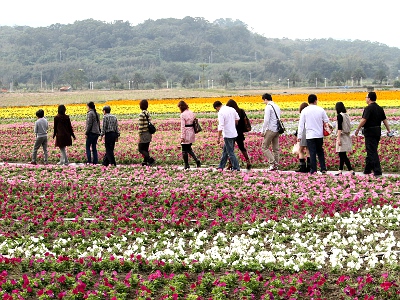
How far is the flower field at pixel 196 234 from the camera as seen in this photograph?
25.8ft

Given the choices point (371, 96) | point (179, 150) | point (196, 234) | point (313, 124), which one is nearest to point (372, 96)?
point (371, 96)

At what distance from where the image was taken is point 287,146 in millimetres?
23094

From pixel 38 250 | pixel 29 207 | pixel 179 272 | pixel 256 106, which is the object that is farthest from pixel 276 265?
pixel 256 106

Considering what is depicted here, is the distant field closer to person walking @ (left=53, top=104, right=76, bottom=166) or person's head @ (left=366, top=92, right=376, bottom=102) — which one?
person walking @ (left=53, top=104, right=76, bottom=166)

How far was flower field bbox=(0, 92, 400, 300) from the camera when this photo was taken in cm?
787

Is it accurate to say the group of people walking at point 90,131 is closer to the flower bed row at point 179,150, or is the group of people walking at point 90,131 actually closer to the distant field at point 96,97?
the flower bed row at point 179,150

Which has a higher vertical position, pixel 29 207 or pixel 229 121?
pixel 229 121

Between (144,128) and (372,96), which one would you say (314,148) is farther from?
(144,128)

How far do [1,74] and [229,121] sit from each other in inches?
6467

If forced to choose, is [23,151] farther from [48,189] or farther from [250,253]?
[250,253]

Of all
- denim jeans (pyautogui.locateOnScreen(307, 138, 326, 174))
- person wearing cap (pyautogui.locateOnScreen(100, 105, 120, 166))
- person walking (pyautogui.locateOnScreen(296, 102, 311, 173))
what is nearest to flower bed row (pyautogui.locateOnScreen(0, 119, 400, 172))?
person walking (pyautogui.locateOnScreen(296, 102, 311, 173))

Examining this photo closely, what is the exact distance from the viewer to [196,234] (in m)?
10.7

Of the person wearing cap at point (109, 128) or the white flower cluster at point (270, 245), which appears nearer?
the white flower cluster at point (270, 245)

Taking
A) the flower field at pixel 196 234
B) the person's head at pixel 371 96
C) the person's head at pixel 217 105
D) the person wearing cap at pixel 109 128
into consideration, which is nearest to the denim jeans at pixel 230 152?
the flower field at pixel 196 234
